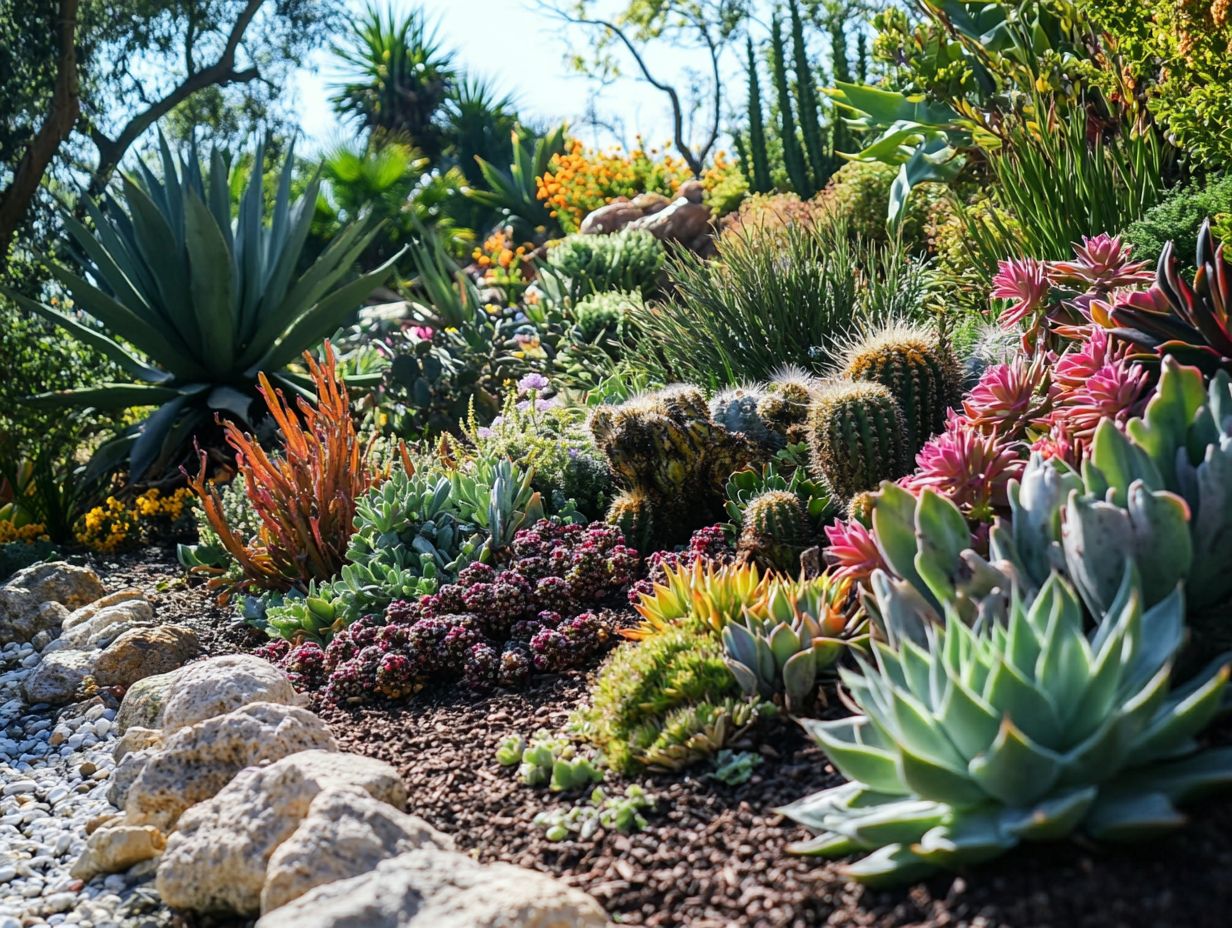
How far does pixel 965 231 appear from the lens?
278 inches

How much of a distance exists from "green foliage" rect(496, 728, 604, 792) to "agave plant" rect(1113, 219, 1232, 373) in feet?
6.54

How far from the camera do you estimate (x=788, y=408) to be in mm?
5188

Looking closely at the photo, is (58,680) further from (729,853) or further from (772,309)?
(772,309)

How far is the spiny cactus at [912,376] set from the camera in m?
4.61

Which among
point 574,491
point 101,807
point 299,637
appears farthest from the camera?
point 574,491

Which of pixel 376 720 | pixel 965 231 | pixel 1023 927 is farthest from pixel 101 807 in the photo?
pixel 965 231

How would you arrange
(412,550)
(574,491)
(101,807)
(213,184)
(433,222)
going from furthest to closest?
1. (433,222)
2. (213,184)
3. (574,491)
4. (412,550)
5. (101,807)

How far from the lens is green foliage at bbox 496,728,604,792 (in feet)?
10.0

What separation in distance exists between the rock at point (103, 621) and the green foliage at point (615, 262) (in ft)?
18.1

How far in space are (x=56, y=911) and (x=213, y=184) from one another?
671cm

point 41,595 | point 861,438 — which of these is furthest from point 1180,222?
point 41,595

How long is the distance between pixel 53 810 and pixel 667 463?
104 inches

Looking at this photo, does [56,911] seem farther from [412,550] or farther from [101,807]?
[412,550]

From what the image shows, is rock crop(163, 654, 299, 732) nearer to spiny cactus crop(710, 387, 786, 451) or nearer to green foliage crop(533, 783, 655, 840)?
green foliage crop(533, 783, 655, 840)
